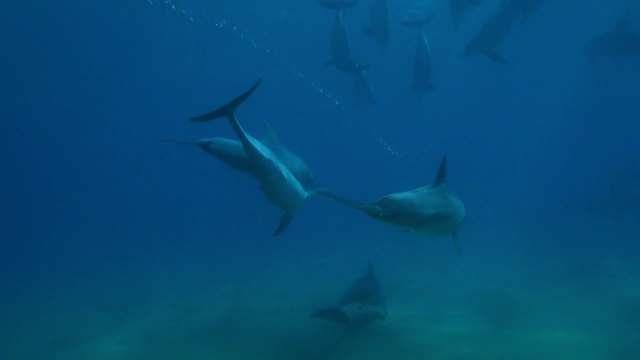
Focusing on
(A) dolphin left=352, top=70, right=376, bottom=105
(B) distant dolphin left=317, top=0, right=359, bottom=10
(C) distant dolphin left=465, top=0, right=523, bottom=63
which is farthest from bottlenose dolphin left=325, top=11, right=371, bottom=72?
(C) distant dolphin left=465, top=0, right=523, bottom=63

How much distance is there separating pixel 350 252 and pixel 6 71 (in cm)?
2784

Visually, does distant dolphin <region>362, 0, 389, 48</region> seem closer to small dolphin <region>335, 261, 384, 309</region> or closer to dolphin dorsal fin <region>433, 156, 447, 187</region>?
small dolphin <region>335, 261, 384, 309</region>

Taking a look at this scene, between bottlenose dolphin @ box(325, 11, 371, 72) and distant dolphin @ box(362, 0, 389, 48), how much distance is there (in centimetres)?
159

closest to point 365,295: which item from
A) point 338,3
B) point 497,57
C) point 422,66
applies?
point 338,3

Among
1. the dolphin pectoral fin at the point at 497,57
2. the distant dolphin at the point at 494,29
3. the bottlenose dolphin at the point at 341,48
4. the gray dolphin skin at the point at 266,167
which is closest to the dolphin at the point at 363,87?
the bottlenose dolphin at the point at 341,48

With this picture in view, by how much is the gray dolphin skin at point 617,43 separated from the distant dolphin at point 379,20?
31.6 feet

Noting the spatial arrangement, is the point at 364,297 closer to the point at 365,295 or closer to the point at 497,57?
the point at 365,295

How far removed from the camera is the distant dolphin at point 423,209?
4.05 meters

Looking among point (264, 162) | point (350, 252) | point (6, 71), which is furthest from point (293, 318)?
point (6, 71)

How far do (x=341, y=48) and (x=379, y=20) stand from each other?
219 centimetres

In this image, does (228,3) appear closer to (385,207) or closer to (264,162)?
(264,162)

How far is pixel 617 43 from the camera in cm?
1823

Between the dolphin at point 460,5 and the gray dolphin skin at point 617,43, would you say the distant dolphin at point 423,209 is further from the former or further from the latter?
the gray dolphin skin at point 617,43

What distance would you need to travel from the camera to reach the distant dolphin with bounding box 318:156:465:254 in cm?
405
